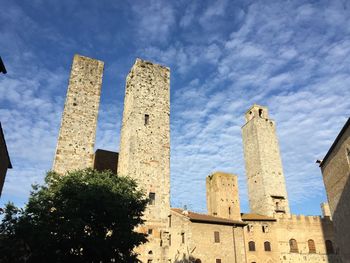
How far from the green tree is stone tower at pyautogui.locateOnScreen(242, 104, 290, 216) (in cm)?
2960

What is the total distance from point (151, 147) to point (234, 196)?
15197 millimetres

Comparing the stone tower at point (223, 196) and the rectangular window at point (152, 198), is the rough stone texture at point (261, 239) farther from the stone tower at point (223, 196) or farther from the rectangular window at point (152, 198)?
the rectangular window at point (152, 198)

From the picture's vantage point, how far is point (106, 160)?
30406 mm

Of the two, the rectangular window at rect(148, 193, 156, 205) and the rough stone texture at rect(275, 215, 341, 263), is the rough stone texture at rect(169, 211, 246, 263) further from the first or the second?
the rough stone texture at rect(275, 215, 341, 263)

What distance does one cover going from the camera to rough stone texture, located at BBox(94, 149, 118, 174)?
97.5 feet

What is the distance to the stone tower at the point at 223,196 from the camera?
1415 inches

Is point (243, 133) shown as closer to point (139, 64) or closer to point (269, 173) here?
point (269, 173)

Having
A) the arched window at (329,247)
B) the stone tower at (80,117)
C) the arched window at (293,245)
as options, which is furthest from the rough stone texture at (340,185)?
the arched window at (329,247)

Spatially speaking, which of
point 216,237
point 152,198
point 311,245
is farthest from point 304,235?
point 152,198

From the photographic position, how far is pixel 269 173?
46062mm

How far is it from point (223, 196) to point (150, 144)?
555 inches

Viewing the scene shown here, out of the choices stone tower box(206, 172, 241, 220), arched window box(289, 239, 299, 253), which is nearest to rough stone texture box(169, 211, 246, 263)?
stone tower box(206, 172, 241, 220)

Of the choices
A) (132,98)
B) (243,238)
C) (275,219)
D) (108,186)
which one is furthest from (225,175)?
(108,186)

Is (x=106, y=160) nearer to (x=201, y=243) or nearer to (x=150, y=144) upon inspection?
(x=150, y=144)
